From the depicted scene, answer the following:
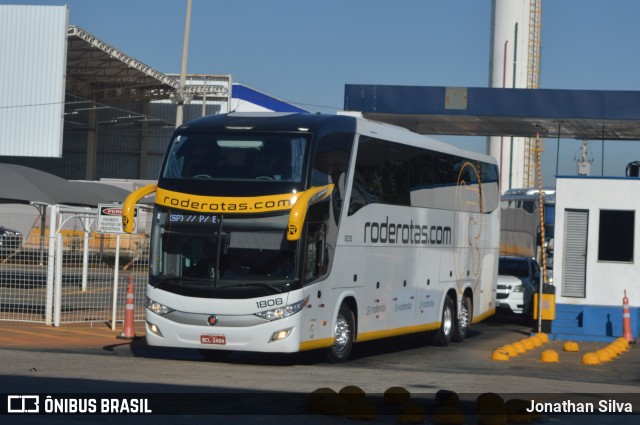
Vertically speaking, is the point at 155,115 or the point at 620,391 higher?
the point at 155,115

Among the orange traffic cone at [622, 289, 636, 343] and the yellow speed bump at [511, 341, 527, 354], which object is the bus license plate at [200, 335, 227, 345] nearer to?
→ the yellow speed bump at [511, 341, 527, 354]

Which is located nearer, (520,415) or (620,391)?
(520,415)

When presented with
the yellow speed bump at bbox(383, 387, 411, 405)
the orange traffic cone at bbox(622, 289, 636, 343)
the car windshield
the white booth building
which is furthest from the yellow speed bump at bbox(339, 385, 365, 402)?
the car windshield

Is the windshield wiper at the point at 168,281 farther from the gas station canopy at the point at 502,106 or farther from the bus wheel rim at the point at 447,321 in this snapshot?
the gas station canopy at the point at 502,106

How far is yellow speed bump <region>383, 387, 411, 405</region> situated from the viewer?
448 inches

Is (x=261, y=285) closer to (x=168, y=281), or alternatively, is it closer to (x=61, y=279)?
(x=168, y=281)

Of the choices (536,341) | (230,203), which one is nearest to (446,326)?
(536,341)

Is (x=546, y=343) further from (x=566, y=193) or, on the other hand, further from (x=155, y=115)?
(x=155, y=115)

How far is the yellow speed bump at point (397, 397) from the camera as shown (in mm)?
11367

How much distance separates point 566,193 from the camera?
24.1 m

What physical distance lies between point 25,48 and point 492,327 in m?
33.2

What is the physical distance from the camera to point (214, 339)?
15844mm

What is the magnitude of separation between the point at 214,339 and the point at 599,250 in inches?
435

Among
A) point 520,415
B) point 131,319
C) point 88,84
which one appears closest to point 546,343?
point 131,319
